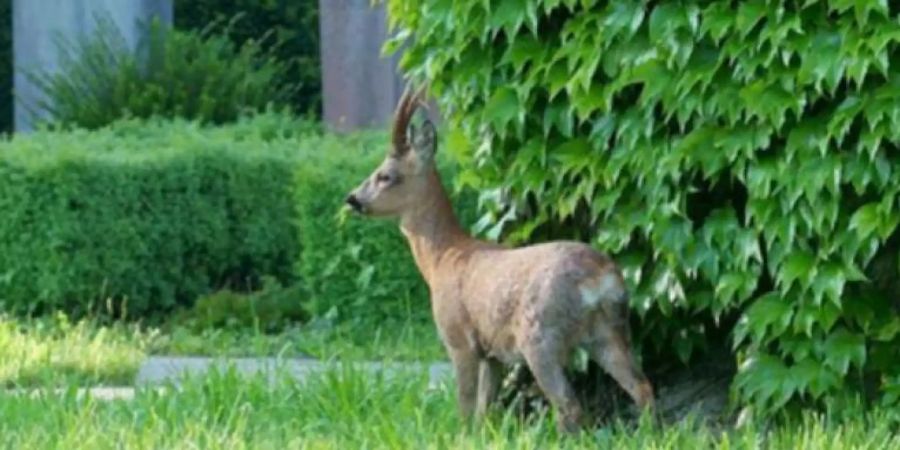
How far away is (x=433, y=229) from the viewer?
7.80m

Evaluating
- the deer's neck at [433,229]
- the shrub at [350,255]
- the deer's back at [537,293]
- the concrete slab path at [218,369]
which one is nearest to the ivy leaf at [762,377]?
the deer's back at [537,293]

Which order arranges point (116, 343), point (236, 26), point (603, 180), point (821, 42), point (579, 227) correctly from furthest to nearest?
point (236, 26), point (116, 343), point (579, 227), point (603, 180), point (821, 42)

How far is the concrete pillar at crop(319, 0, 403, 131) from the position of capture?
17141 mm

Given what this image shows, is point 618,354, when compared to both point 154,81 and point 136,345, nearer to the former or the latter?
point 136,345

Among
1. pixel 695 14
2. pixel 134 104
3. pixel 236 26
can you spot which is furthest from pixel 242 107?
pixel 695 14

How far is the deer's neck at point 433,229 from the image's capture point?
776cm

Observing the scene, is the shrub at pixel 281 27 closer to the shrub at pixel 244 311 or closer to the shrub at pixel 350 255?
the shrub at pixel 244 311

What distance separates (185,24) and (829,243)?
16.3 m

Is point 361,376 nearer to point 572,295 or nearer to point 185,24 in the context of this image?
point 572,295

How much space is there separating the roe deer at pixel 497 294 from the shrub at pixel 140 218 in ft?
16.1

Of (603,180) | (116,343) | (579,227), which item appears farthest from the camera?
(116,343)

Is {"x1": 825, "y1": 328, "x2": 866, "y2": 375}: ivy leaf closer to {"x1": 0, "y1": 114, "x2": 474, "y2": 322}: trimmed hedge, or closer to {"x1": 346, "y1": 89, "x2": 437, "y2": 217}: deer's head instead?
{"x1": 346, "y1": 89, "x2": 437, "y2": 217}: deer's head

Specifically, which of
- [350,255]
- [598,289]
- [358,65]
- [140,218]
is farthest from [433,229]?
[358,65]

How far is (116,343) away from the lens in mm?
10969
